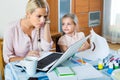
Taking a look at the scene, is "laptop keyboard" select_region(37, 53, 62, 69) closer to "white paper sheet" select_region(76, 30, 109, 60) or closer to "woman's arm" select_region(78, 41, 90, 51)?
"white paper sheet" select_region(76, 30, 109, 60)

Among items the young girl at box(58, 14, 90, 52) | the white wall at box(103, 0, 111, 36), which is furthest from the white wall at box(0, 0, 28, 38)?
the white wall at box(103, 0, 111, 36)

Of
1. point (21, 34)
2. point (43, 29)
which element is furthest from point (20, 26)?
point (43, 29)

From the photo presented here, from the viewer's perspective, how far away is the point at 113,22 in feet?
15.8

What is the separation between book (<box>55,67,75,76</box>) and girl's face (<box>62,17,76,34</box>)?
803 millimetres

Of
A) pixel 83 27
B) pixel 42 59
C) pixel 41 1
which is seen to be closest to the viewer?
pixel 42 59

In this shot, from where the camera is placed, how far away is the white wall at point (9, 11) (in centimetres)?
305

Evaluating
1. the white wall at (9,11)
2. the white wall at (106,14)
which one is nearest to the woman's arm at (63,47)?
the white wall at (9,11)

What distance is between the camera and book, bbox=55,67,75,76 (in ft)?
4.40

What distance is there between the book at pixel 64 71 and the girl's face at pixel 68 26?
80cm

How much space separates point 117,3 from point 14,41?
127 inches

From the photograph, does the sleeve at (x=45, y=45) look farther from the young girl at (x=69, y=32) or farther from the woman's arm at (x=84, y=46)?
the woman's arm at (x=84, y=46)

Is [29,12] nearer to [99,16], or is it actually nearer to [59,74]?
[59,74]

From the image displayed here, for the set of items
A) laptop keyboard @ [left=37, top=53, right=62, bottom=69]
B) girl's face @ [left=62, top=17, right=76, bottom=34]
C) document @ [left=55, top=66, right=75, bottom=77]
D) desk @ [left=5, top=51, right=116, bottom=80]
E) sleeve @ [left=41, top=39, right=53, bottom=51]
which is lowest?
desk @ [left=5, top=51, right=116, bottom=80]

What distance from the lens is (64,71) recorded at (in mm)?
1382
